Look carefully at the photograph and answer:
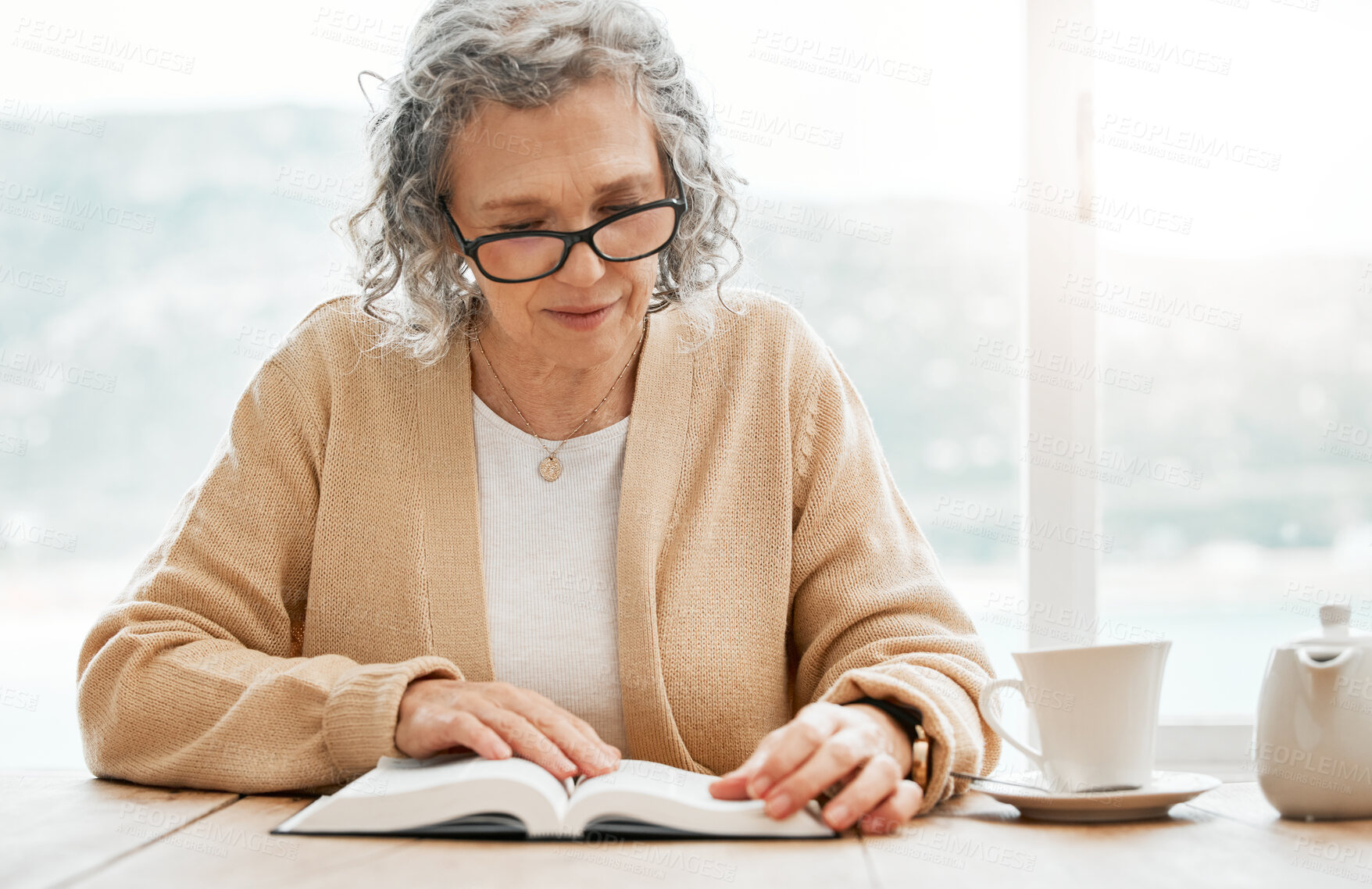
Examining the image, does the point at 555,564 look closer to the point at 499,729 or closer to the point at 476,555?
the point at 476,555

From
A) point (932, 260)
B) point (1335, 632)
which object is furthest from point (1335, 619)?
point (932, 260)

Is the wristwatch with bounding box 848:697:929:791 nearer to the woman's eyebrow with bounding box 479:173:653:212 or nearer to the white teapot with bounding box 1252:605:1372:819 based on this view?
the white teapot with bounding box 1252:605:1372:819

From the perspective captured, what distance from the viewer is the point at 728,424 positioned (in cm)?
148

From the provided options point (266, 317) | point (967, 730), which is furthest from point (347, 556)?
point (266, 317)

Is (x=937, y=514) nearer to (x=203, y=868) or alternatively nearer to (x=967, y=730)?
(x=967, y=730)

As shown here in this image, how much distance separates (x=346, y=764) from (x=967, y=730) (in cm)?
63

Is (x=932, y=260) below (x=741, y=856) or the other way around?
the other way around

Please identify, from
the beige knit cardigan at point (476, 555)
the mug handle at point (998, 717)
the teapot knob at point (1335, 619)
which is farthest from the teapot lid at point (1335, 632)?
the beige knit cardigan at point (476, 555)

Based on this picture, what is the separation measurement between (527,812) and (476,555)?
0.54 meters

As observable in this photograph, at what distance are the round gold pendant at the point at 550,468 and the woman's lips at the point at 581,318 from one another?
0.21 metres

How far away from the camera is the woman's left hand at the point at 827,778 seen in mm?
930

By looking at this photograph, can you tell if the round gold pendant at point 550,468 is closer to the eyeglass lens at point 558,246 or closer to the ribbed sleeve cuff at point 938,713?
the eyeglass lens at point 558,246

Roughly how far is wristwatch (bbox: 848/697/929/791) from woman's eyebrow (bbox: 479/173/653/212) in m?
0.65

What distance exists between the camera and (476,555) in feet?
4.62
